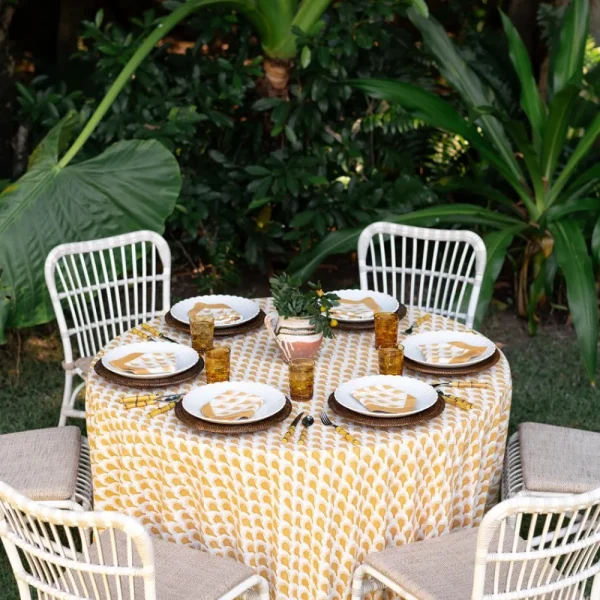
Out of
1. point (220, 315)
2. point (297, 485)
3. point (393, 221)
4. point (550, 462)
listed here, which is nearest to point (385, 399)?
point (297, 485)

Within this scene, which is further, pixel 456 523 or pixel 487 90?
pixel 487 90

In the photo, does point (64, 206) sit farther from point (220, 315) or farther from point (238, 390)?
point (238, 390)

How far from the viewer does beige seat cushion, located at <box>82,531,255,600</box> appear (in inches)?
88.1

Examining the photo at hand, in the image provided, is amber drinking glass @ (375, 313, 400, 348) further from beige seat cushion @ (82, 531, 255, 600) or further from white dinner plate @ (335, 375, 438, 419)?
beige seat cushion @ (82, 531, 255, 600)

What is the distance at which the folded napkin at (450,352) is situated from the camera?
2785 millimetres

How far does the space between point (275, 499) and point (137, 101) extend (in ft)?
10.3

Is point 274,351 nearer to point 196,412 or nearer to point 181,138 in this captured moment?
A: point 196,412

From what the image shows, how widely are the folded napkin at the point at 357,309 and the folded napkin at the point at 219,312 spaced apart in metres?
0.32

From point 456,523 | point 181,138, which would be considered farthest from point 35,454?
point 181,138

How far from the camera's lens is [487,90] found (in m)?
5.00

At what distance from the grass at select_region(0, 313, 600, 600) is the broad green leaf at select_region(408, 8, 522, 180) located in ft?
2.85

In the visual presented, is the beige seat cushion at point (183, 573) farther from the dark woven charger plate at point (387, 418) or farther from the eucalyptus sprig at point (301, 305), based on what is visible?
the eucalyptus sprig at point (301, 305)

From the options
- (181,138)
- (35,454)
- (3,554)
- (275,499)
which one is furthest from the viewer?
(181,138)

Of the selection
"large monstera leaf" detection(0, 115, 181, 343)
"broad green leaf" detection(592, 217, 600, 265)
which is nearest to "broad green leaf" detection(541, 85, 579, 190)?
"broad green leaf" detection(592, 217, 600, 265)
